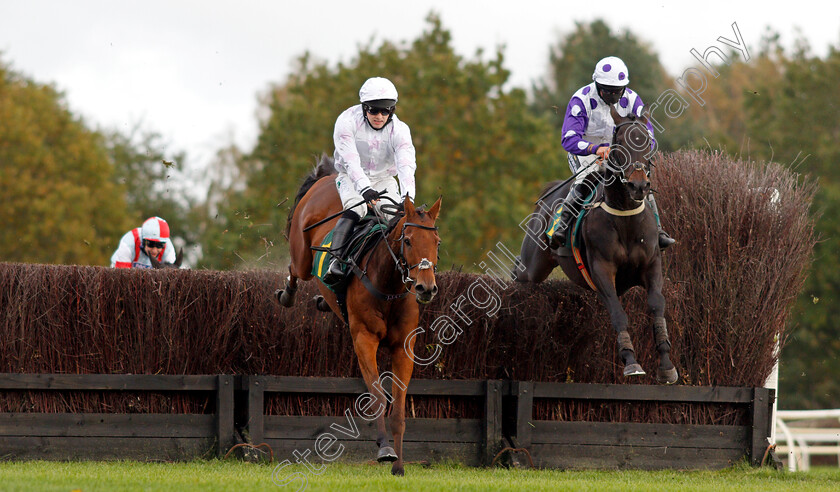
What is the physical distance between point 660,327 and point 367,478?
3227 millimetres

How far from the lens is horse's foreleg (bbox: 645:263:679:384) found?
9906 mm

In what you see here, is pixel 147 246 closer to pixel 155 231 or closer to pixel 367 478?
pixel 155 231

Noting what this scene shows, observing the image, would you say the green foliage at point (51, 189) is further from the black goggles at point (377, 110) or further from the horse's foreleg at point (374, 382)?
the horse's foreleg at point (374, 382)

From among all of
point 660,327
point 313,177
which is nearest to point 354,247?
point 313,177

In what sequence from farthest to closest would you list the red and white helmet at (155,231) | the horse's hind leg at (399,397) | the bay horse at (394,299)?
the red and white helmet at (155,231) → the horse's hind leg at (399,397) → the bay horse at (394,299)

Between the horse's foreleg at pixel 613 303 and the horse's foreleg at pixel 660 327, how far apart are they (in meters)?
0.21

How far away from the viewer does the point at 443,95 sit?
Result: 109ft

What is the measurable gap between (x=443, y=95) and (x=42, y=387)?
24.1 m

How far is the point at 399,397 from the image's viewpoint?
8.95 metres

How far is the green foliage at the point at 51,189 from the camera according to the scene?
31.8 m

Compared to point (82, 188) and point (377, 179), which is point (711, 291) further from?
point (82, 188)

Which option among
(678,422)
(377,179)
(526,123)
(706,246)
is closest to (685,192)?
(706,246)

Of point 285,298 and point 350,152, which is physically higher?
point 350,152

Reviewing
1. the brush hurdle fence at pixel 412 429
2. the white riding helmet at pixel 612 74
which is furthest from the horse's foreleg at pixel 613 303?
the white riding helmet at pixel 612 74
